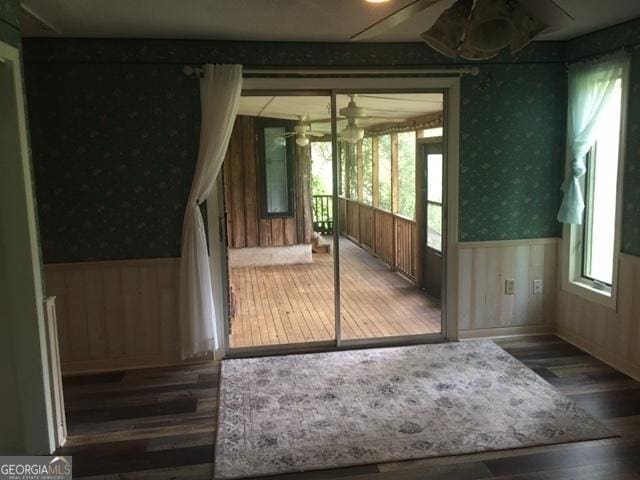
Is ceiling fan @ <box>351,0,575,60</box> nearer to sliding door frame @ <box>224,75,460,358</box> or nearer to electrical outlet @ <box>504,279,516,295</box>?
sliding door frame @ <box>224,75,460,358</box>

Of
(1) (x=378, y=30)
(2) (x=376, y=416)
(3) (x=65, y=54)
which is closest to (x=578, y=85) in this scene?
(1) (x=378, y=30)

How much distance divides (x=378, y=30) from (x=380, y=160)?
5.09m

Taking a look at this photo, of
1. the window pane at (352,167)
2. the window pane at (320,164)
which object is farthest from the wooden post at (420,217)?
the window pane at (352,167)

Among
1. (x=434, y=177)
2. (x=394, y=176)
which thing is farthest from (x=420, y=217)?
(x=394, y=176)

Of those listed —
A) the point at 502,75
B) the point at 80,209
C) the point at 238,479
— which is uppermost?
the point at 502,75

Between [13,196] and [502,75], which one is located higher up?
[502,75]

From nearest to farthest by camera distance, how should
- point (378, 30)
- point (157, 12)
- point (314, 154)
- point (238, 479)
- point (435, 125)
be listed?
point (378, 30), point (238, 479), point (157, 12), point (435, 125), point (314, 154)

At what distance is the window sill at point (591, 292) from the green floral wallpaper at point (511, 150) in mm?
471

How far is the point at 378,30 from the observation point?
2.36m

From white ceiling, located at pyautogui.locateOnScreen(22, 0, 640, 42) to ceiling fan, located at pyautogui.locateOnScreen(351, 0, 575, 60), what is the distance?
0.74 meters

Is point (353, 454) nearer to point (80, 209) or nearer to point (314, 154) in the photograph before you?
point (80, 209)

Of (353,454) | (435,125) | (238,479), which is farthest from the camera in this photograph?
(435,125)

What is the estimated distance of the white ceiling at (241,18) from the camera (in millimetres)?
2902

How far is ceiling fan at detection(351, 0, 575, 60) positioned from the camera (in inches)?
78.0
